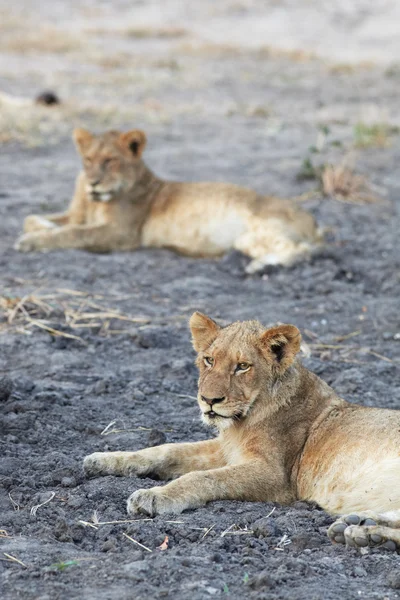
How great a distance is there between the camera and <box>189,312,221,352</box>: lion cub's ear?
16.8 ft

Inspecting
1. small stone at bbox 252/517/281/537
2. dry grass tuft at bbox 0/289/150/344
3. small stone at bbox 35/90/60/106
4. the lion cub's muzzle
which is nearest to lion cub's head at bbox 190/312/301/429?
small stone at bbox 252/517/281/537

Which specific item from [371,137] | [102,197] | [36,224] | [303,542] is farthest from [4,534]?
[371,137]

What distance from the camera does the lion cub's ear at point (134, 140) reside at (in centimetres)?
987

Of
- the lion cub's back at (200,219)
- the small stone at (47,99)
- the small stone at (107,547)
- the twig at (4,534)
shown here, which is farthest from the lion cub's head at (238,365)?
the small stone at (47,99)

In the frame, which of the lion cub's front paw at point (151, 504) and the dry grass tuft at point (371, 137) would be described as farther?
the dry grass tuft at point (371, 137)

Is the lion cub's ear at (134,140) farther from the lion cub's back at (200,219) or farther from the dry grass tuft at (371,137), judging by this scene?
the dry grass tuft at (371,137)

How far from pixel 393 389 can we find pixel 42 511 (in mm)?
2648

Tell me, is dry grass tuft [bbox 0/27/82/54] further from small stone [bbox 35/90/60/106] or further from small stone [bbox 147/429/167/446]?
small stone [bbox 147/429/167/446]

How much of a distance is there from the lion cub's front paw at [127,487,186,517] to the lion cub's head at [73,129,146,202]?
18.5 feet

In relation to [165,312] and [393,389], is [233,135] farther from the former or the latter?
[393,389]

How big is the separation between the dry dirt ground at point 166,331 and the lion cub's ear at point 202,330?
0.68m

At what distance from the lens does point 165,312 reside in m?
7.89

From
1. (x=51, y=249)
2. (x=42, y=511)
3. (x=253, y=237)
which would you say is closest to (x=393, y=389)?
(x=42, y=511)

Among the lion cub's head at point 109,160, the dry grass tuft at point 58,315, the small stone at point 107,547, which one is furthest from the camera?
the lion cub's head at point 109,160
